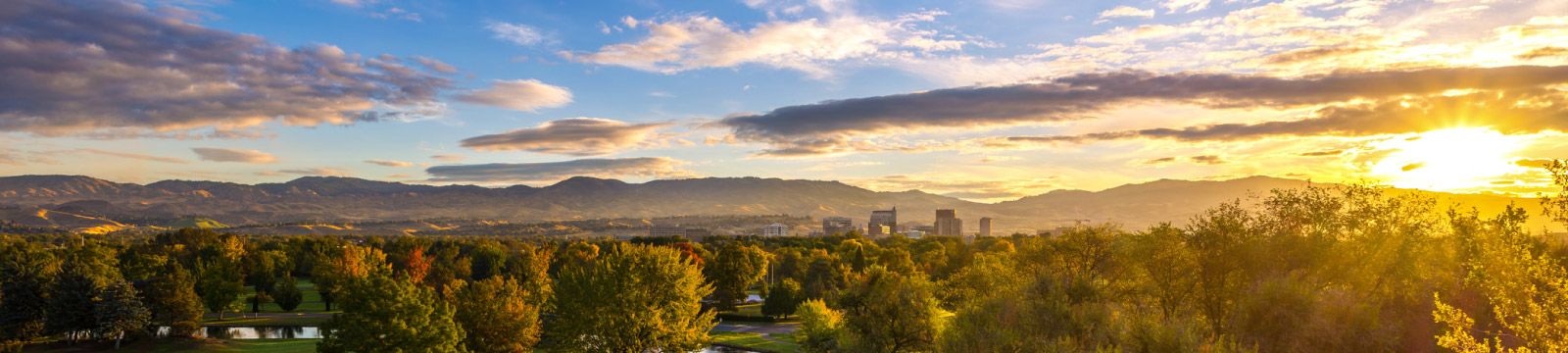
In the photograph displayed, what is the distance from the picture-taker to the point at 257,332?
282 ft

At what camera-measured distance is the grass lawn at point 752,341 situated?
235ft

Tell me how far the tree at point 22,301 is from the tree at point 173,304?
7441mm

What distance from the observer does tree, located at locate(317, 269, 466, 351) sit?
48219mm

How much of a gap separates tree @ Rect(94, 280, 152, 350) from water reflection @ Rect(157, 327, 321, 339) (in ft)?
31.6

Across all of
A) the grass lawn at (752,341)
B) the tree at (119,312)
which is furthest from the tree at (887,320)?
the tree at (119,312)

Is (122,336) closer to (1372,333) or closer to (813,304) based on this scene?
(813,304)

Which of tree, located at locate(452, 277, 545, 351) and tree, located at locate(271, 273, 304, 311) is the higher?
tree, located at locate(452, 277, 545, 351)

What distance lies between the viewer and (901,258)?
109 m

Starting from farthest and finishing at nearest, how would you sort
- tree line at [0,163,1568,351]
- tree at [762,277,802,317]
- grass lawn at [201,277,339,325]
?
grass lawn at [201,277,339,325], tree at [762,277,802,317], tree line at [0,163,1568,351]

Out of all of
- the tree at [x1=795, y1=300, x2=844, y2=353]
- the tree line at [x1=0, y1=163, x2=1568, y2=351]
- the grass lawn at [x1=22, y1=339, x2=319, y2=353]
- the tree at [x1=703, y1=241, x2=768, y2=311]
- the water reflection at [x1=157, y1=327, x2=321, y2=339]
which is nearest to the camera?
the tree line at [x1=0, y1=163, x2=1568, y2=351]

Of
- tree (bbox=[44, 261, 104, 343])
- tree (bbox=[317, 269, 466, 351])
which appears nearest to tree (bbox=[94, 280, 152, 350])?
tree (bbox=[44, 261, 104, 343])

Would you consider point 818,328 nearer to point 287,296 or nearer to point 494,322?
point 494,322

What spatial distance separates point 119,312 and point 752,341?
54193mm

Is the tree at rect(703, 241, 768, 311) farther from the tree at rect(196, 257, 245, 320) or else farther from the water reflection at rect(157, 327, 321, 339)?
the tree at rect(196, 257, 245, 320)
